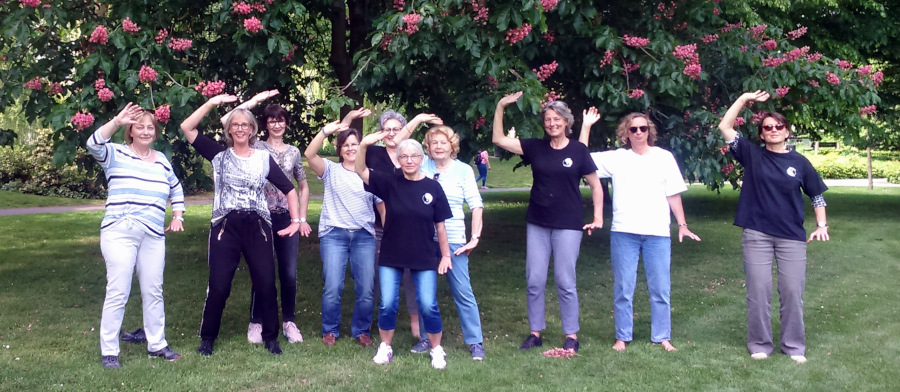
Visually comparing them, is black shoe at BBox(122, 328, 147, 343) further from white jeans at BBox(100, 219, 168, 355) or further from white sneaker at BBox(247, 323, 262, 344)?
white sneaker at BBox(247, 323, 262, 344)

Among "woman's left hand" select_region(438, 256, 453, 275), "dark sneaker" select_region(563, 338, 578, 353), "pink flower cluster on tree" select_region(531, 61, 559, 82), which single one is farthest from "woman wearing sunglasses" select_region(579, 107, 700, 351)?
"woman's left hand" select_region(438, 256, 453, 275)

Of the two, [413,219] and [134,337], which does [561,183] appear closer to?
[413,219]

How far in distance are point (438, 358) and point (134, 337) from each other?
7.52ft

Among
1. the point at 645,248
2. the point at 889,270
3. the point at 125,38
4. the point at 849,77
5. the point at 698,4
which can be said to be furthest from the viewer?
the point at 889,270

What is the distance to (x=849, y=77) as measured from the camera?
31.1 ft

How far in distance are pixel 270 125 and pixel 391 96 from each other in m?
3.61

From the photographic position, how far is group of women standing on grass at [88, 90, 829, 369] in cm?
528

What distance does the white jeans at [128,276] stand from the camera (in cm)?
507

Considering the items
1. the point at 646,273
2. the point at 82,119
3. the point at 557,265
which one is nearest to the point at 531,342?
the point at 557,265

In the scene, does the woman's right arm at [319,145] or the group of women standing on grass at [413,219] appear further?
the woman's right arm at [319,145]

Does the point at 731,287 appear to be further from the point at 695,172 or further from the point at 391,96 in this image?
the point at 391,96

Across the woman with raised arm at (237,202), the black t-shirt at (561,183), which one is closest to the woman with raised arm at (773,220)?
the black t-shirt at (561,183)

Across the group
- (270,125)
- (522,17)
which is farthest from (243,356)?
(522,17)

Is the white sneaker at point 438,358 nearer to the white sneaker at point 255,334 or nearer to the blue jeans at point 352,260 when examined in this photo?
the blue jeans at point 352,260
